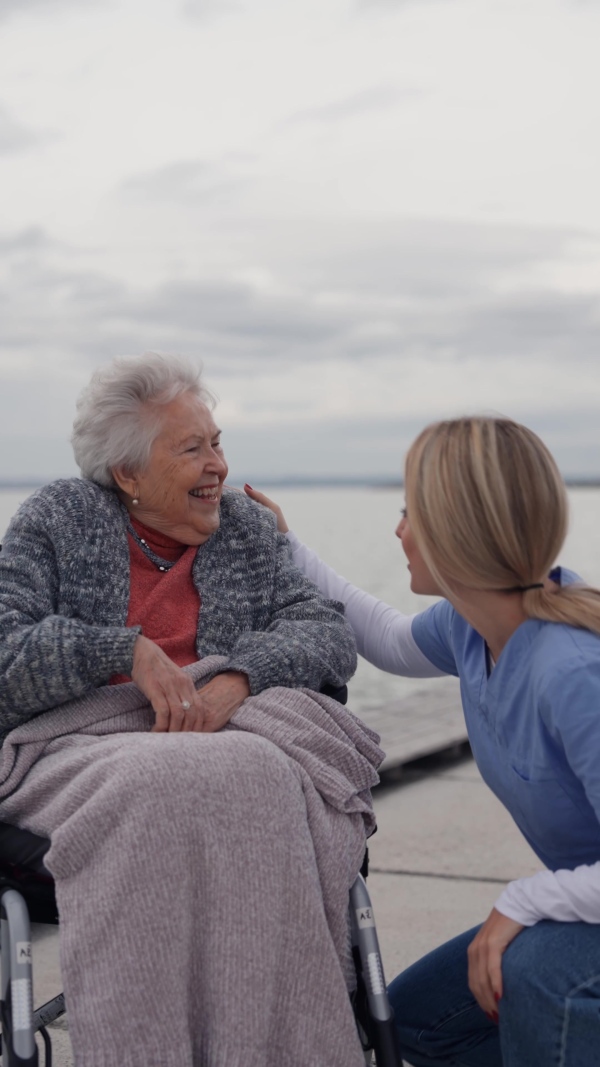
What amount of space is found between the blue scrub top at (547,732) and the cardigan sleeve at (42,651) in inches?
28.4

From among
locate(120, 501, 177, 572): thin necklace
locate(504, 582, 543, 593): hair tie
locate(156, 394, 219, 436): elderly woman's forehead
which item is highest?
locate(156, 394, 219, 436): elderly woman's forehead

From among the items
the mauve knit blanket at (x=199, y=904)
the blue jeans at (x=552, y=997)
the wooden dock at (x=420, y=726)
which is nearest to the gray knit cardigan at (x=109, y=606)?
the mauve knit blanket at (x=199, y=904)

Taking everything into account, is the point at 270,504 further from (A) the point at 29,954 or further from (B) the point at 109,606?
(A) the point at 29,954

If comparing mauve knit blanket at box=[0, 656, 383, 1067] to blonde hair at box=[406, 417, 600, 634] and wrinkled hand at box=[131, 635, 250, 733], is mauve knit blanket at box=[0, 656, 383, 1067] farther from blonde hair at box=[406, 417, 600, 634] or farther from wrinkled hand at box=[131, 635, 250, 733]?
blonde hair at box=[406, 417, 600, 634]

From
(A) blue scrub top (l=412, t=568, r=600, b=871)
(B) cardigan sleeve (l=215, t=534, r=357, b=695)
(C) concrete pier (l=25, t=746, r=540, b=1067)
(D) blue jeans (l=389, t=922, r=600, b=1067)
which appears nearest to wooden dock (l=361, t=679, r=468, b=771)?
(C) concrete pier (l=25, t=746, r=540, b=1067)

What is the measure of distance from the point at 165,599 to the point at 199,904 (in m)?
0.83

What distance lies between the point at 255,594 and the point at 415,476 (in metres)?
0.80

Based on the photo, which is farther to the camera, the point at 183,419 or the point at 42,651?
the point at 183,419

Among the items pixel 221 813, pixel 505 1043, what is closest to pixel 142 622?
pixel 221 813

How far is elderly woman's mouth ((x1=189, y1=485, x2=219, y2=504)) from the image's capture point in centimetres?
269

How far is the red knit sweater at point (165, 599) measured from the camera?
2.57 meters

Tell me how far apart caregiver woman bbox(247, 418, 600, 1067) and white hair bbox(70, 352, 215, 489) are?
0.83 m

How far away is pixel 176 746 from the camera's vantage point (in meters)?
2.03

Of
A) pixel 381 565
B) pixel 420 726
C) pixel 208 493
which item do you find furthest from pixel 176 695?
pixel 381 565
